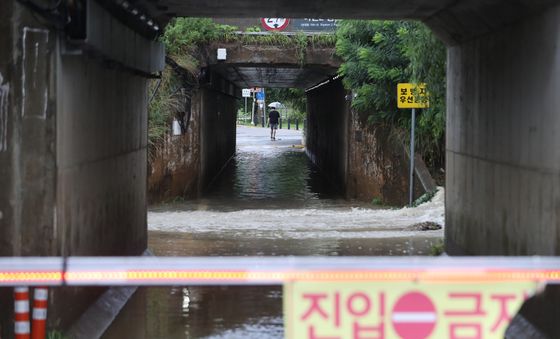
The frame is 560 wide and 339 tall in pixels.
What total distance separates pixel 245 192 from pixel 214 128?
389cm

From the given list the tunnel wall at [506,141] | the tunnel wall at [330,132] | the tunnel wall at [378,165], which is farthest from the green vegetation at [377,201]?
the tunnel wall at [506,141]

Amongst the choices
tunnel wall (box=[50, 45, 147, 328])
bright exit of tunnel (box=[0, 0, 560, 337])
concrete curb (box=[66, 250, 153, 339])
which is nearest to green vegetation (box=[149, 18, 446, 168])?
bright exit of tunnel (box=[0, 0, 560, 337])

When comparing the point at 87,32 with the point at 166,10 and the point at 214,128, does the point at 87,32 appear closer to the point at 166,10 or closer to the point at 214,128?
the point at 166,10

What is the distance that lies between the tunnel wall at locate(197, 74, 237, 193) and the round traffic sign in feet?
51.2

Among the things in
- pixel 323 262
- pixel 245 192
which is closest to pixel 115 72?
pixel 323 262

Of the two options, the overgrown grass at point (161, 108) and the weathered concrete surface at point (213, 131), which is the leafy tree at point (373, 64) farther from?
the overgrown grass at point (161, 108)

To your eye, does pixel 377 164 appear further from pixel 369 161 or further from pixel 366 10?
pixel 366 10

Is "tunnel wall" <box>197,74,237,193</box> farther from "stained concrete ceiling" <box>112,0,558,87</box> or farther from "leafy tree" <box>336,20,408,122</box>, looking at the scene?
"stained concrete ceiling" <box>112,0,558,87</box>

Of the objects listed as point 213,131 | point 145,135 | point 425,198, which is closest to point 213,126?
point 213,131

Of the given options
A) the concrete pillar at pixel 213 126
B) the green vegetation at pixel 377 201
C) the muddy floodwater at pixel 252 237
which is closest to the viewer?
the muddy floodwater at pixel 252 237

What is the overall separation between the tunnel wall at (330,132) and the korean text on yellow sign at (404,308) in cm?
1669

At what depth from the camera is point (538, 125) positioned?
6641 mm

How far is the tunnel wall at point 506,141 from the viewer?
636 cm

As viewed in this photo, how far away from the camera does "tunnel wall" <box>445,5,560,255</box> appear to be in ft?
20.9
